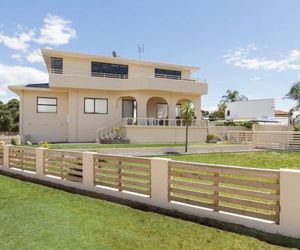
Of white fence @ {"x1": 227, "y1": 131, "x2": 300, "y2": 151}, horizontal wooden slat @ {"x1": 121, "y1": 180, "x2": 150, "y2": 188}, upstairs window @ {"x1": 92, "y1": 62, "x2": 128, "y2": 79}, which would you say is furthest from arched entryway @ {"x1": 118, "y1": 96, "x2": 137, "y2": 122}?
horizontal wooden slat @ {"x1": 121, "y1": 180, "x2": 150, "y2": 188}

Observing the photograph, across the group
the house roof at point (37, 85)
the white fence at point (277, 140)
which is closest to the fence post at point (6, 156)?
the house roof at point (37, 85)

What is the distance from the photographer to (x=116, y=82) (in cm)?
2469

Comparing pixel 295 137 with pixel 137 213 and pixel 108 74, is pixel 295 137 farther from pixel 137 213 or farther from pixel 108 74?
pixel 137 213

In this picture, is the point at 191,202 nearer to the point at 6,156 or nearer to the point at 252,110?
the point at 6,156

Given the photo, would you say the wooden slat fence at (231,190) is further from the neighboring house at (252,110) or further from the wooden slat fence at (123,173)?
the neighboring house at (252,110)

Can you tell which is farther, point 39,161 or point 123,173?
point 39,161

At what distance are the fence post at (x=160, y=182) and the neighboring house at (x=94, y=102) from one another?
16462mm

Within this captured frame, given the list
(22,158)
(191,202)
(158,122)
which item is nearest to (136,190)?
(191,202)

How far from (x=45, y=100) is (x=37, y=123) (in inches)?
76.0

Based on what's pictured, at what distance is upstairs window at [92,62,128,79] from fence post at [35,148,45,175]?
1529 cm

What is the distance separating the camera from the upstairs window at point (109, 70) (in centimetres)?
2566

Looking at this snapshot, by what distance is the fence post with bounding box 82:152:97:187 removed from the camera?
28.9 ft

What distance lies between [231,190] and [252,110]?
154 ft

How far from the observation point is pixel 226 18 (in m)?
17.1
